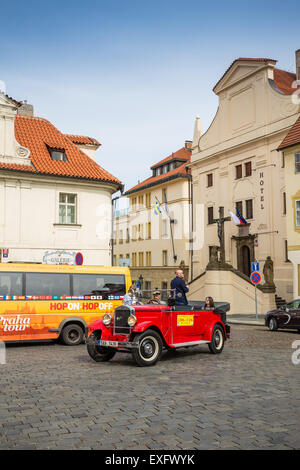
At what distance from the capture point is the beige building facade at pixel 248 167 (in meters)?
35.0

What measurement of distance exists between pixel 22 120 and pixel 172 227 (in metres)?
26.3

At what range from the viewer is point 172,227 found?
51.9 m

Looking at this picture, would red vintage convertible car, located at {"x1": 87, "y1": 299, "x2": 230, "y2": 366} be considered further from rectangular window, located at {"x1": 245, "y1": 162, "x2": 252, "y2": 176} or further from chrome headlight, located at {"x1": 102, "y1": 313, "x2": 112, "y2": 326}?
rectangular window, located at {"x1": 245, "y1": 162, "x2": 252, "y2": 176}

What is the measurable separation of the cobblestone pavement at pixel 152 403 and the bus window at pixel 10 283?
3.28 m

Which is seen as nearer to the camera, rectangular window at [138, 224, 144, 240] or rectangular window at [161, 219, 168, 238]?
rectangular window at [161, 219, 168, 238]

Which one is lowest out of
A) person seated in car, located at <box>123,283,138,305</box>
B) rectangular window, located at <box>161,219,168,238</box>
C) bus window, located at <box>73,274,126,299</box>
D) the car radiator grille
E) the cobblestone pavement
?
the cobblestone pavement

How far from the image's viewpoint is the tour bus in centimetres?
1500

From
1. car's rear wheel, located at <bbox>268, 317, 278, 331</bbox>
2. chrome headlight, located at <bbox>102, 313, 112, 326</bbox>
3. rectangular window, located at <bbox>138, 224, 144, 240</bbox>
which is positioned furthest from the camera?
rectangular window, located at <bbox>138, 224, 144, 240</bbox>

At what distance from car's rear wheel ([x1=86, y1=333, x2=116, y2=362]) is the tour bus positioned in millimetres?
2757

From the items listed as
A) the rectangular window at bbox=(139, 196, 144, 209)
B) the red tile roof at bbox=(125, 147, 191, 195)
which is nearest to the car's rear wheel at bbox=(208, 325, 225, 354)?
the red tile roof at bbox=(125, 147, 191, 195)

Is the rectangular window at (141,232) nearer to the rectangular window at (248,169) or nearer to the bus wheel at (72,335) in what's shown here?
the rectangular window at (248,169)

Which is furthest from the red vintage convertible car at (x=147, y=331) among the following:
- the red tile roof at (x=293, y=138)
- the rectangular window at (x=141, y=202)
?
the rectangular window at (x=141, y=202)

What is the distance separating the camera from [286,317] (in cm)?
2112
